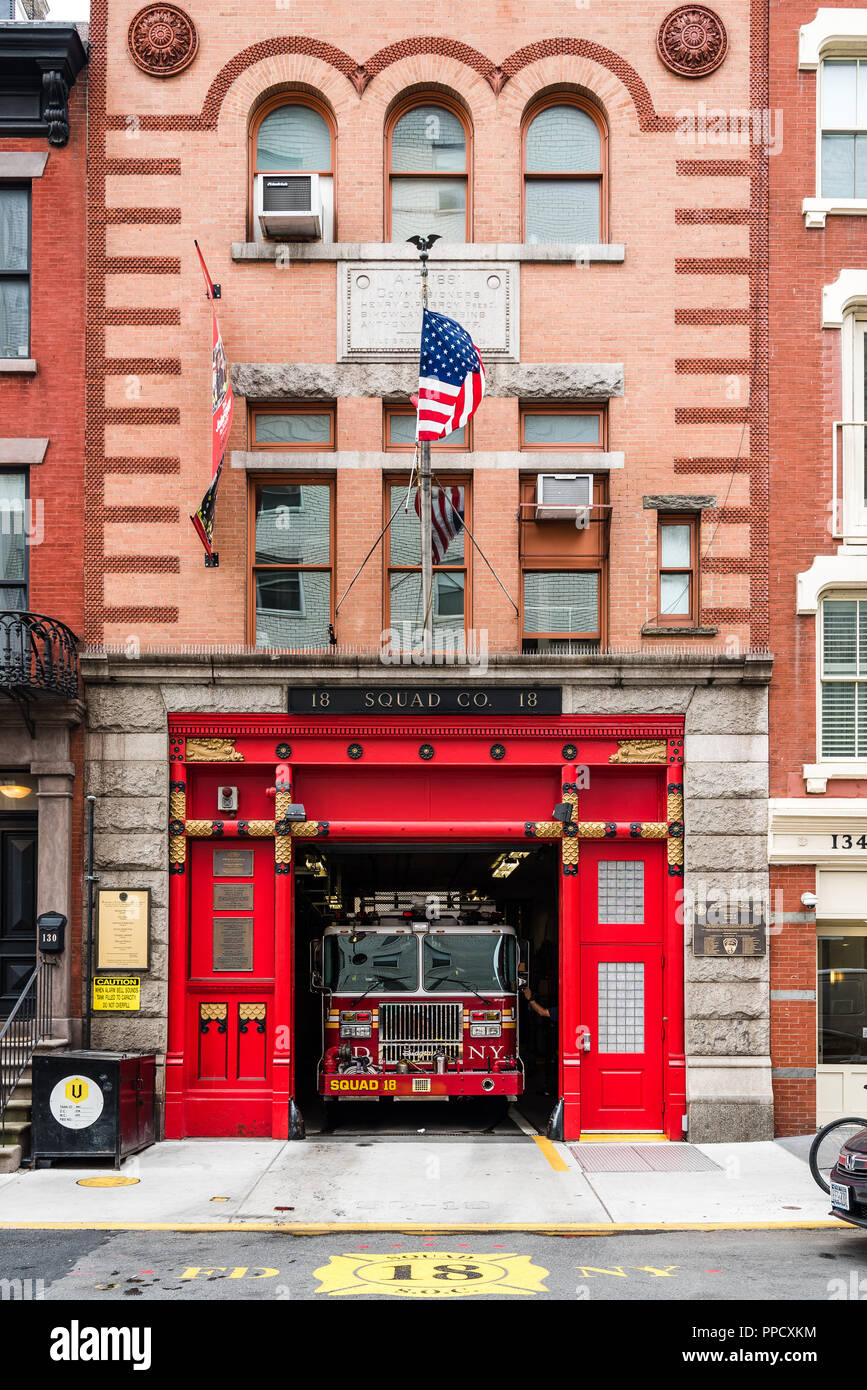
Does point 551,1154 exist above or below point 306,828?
below

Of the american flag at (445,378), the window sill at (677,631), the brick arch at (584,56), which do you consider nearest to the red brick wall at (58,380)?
the american flag at (445,378)

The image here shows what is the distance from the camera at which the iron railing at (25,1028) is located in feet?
50.2

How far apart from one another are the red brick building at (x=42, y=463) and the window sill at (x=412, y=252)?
7.55 feet

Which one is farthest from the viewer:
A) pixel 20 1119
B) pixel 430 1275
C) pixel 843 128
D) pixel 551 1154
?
pixel 843 128

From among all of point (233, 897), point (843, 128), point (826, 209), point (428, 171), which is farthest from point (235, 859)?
point (843, 128)

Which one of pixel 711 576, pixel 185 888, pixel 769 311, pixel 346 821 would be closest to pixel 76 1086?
pixel 185 888

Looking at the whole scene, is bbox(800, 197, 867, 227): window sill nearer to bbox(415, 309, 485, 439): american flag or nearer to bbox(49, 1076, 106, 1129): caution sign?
bbox(415, 309, 485, 439): american flag

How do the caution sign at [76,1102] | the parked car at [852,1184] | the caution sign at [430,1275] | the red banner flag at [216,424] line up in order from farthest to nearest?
the red banner flag at [216,424] < the caution sign at [76,1102] < the parked car at [852,1184] < the caution sign at [430,1275]

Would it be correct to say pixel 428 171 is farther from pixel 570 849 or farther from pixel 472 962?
pixel 472 962

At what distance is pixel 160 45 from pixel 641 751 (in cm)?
1048

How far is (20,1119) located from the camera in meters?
15.1

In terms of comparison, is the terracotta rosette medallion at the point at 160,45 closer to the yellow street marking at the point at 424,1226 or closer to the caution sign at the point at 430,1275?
the yellow street marking at the point at 424,1226

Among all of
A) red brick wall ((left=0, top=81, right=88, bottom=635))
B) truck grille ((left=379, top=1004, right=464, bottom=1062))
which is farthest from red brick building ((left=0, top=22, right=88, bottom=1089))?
truck grille ((left=379, top=1004, right=464, bottom=1062))

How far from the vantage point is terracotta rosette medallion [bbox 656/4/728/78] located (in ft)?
56.4
